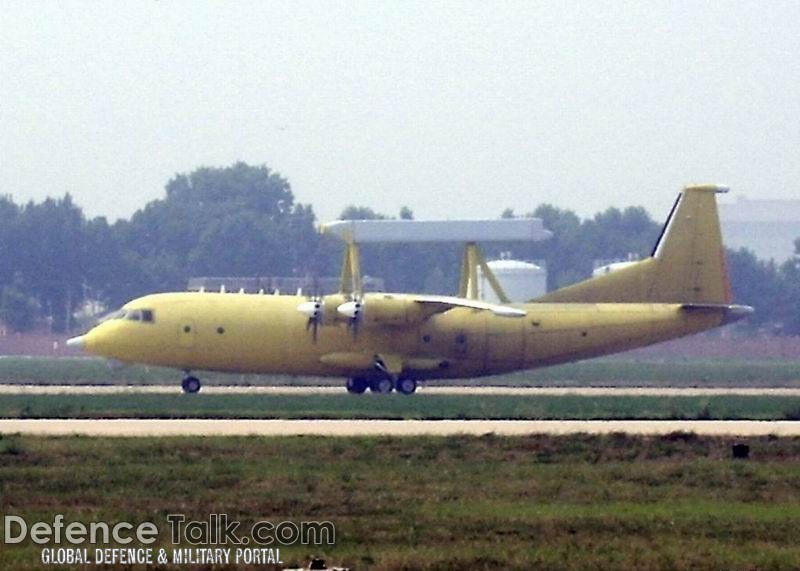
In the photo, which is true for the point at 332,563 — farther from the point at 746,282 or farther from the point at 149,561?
the point at 746,282

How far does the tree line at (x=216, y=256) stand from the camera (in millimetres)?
108500

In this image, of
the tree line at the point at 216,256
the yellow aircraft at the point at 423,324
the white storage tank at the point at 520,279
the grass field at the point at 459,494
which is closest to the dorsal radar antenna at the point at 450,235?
the yellow aircraft at the point at 423,324

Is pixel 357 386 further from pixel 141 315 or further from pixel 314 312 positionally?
pixel 141 315

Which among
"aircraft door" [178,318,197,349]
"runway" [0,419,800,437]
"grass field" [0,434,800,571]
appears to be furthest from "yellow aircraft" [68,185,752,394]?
"grass field" [0,434,800,571]

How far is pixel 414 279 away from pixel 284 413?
246ft

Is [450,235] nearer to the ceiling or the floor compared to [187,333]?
nearer to the ceiling

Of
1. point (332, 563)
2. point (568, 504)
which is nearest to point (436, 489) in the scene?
point (568, 504)

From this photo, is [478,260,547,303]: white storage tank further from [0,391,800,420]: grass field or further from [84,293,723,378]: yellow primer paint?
[0,391,800,420]: grass field

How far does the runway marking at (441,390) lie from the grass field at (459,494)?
1726 cm

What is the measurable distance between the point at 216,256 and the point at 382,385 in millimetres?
63434

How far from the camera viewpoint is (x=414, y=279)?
115188 mm

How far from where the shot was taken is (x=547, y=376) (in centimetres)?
6341

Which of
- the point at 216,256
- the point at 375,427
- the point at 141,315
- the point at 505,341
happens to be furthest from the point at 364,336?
the point at 216,256

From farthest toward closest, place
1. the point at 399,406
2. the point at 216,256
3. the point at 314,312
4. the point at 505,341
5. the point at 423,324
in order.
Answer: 1. the point at 216,256
2. the point at 423,324
3. the point at 505,341
4. the point at 314,312
5. the point at 399,406
